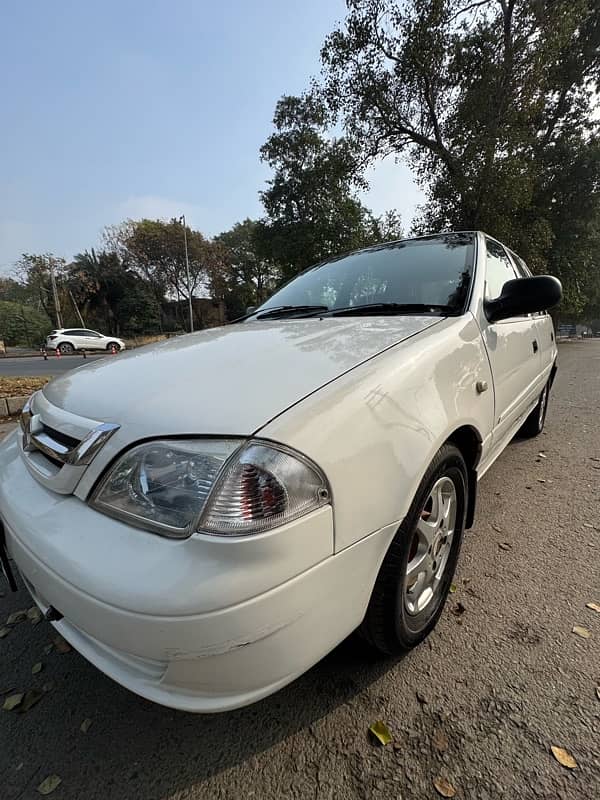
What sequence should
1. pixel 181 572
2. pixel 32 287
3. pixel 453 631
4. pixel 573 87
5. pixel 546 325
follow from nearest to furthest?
pixel 181 572, pixel 453 631, pixel 546 325, pixel 573 87, pixel 32 287

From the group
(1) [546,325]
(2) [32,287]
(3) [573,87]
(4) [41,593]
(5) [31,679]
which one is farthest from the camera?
(2) [32,287]

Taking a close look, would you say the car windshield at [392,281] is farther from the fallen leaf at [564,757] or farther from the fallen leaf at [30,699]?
the fallen leaf at [30,699]

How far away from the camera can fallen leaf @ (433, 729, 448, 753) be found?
3.79 ft

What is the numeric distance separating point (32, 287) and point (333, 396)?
35.6 m

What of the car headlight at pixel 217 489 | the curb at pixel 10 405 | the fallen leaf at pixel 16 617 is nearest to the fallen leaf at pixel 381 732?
the car headlight at pixel 217 489

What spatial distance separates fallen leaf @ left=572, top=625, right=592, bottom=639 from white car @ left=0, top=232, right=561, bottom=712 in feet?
1.68

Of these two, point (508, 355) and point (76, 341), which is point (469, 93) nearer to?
point (508, 355)

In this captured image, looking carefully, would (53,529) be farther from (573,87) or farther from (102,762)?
(573,87)

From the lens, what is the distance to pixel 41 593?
113 centimetres

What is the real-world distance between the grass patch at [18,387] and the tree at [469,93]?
11.4 meters

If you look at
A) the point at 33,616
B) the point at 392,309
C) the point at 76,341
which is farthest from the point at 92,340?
the point at 392,309

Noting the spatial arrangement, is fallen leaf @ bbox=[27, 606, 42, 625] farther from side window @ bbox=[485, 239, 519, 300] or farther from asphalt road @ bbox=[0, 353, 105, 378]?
asphalt road @ bbox=[0, 353, 105, 378]

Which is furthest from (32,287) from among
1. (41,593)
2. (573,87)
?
(41,593)

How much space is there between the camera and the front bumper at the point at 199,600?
2.74 ft
